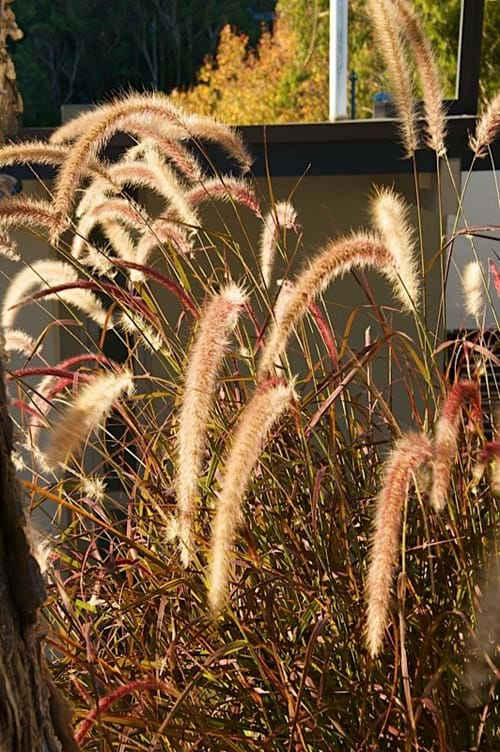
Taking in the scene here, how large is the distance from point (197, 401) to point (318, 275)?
232 mm

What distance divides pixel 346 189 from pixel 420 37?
314 cm

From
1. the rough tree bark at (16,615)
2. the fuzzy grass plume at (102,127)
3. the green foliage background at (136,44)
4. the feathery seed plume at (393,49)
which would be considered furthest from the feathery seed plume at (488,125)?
the green foliage background at (136,44)

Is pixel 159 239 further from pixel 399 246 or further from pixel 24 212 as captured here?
pixel 399 246

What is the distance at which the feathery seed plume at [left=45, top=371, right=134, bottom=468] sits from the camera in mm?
1449

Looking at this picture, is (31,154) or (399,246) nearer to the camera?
(399,246)

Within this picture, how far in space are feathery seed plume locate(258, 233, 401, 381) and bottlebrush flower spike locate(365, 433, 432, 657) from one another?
0.20 metres

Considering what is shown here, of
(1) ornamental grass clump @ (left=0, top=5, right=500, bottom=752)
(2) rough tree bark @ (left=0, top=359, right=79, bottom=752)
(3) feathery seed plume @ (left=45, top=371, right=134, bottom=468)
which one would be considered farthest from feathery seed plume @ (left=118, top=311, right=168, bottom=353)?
(2) rough tree bark @ (left=0, top=359, right=79, bottom=752)

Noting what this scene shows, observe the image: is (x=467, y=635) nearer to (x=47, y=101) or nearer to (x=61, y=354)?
(x=61, y=354)

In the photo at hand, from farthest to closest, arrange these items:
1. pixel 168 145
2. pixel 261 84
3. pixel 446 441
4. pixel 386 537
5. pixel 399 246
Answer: pixel 261 84, pixel 168 145, pixel 399 246, pixel 446 441, pixel 386 537

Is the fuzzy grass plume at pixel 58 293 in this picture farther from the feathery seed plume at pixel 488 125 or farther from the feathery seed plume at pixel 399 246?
the feathery seed plume at pixel 488 125

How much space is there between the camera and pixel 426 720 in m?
1.60

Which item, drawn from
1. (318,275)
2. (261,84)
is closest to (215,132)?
(318,275)

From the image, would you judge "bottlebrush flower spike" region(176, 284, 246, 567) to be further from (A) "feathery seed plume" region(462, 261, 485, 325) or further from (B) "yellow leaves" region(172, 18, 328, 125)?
(B) "yellow leaves" region(172, 18, 328, 125)

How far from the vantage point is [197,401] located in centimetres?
144
